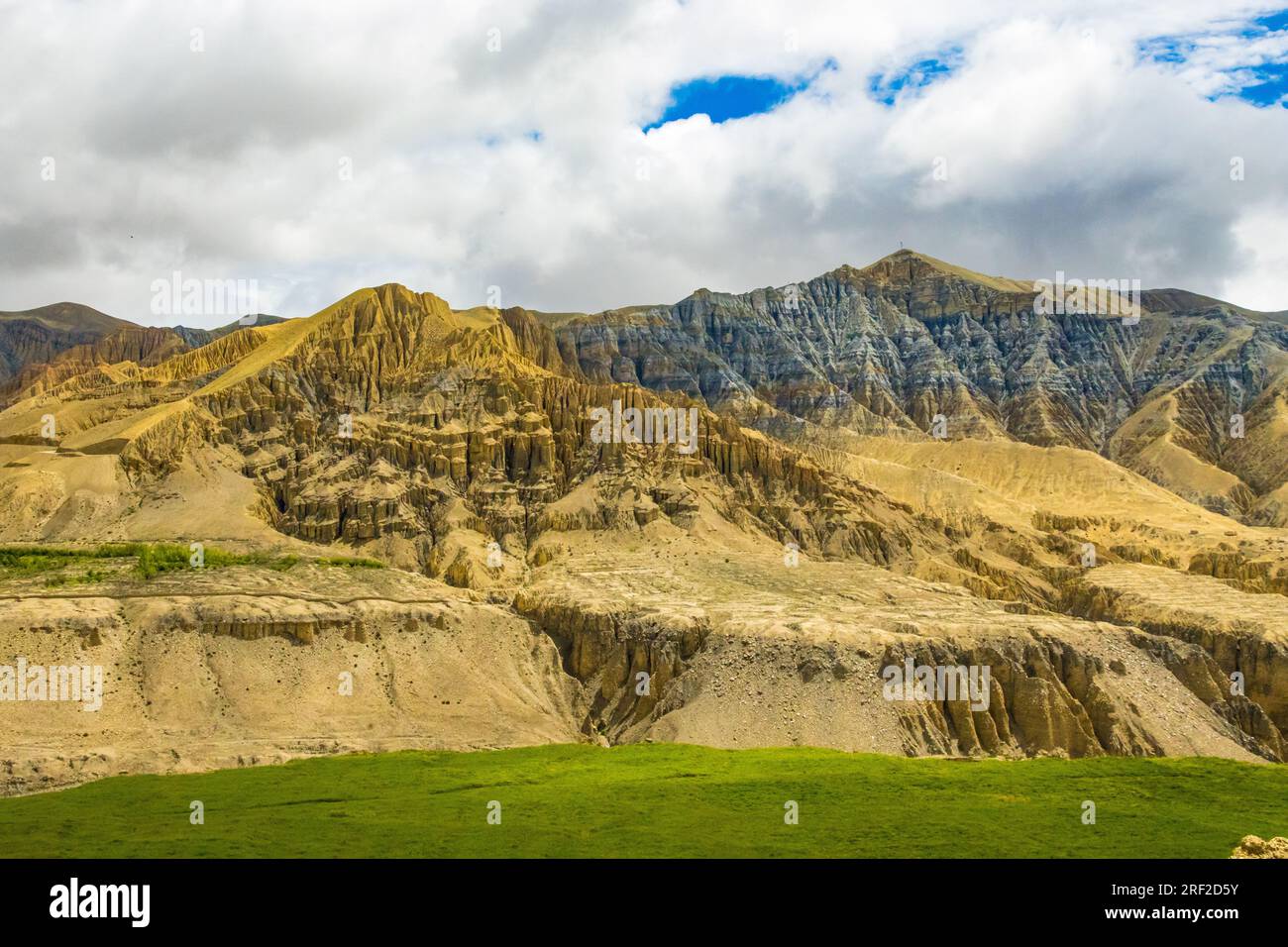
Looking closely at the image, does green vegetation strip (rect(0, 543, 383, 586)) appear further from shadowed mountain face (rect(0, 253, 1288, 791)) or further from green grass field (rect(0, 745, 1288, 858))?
green grass field (rect(0, 745, 1288, 858))

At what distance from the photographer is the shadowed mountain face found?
106 m

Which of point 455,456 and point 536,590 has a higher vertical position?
point 455,456

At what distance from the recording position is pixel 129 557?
411 feet

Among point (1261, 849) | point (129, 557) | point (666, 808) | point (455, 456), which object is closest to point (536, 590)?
point (129, 557)

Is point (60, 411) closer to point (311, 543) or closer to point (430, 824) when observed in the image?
point (311, 543)

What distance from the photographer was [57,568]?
388 ft

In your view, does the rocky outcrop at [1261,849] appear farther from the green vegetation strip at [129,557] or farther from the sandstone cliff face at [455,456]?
the sandstone cliff face at [455,456]

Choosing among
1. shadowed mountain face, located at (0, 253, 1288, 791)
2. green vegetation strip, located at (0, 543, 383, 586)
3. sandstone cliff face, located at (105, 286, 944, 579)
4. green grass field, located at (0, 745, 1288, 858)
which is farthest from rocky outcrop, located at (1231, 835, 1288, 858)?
sandstone cliff face, located at (105, 286, 944, 579)

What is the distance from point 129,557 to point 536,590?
135 feet

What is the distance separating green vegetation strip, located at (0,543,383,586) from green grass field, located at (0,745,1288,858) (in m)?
35.1

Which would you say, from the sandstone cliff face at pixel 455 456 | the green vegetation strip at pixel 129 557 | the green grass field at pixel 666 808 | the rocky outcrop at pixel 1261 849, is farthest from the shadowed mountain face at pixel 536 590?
the rocky outcrop at pixel 1261 849

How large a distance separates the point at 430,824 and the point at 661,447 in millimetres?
→ 111627

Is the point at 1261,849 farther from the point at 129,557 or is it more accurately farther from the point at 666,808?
the point at 129,557
